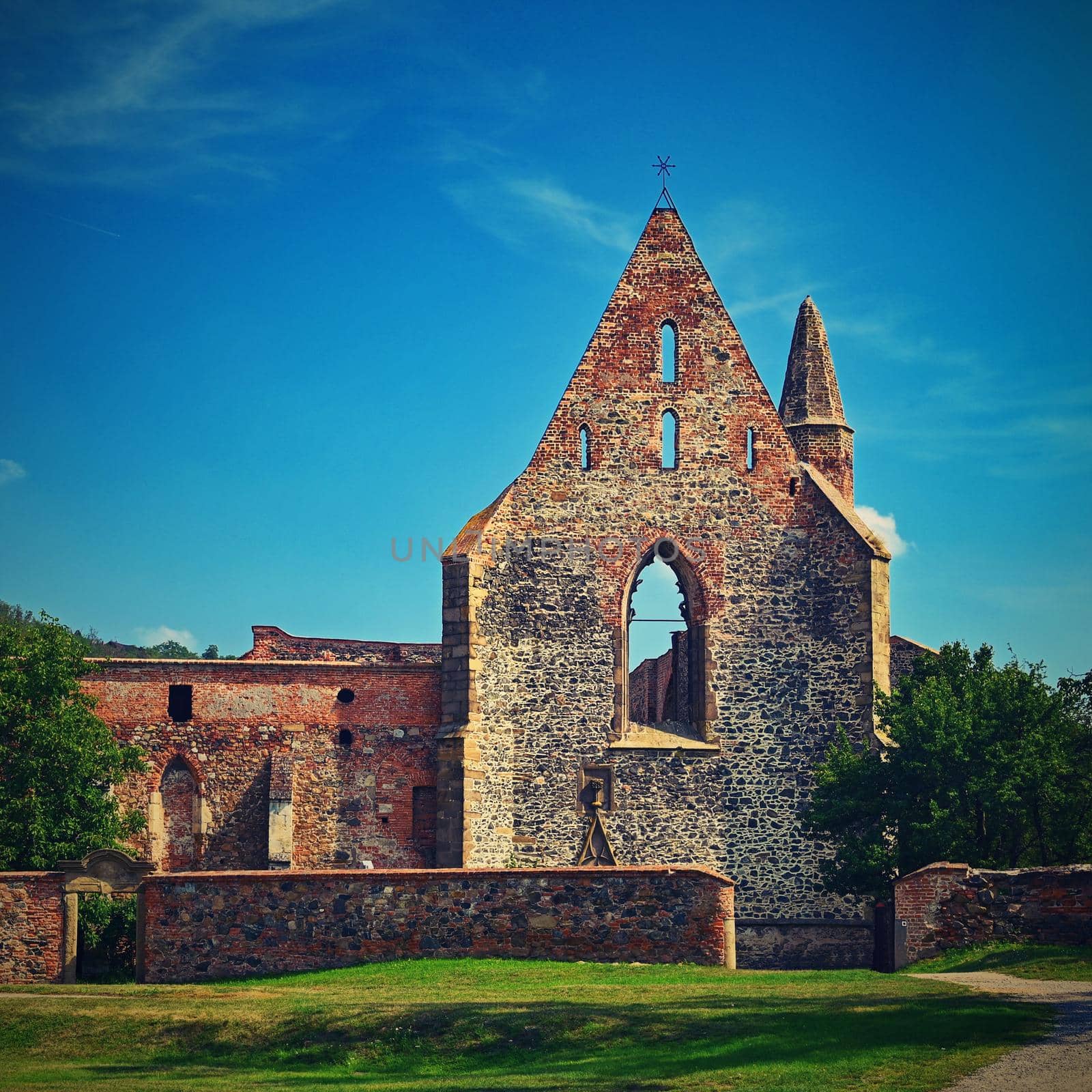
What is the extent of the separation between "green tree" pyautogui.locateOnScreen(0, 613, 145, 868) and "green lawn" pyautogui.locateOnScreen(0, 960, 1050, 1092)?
6766 millimetres

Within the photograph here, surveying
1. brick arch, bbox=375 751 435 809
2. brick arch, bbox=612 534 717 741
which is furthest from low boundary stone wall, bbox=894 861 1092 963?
brick arch, bbox=375 751 435 809

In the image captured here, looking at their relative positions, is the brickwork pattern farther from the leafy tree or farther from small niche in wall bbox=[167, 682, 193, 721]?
the leafy tree

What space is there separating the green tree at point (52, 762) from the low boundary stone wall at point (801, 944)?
40.2 feet

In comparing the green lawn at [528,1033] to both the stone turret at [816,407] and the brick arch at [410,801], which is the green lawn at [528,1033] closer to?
the brick arch at [410,801]

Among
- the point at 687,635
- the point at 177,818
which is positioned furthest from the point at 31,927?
the point at 687,635

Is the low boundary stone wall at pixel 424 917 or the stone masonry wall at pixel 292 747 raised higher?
the stone masonry wall at pixel 292 747

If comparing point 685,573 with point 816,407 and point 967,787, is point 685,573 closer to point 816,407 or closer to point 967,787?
point 816,407

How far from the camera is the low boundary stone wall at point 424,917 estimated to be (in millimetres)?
25984

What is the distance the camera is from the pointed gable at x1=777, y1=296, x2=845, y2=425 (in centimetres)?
3959

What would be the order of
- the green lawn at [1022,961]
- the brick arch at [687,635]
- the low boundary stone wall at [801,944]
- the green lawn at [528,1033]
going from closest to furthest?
the green lawn at [528,1033]
the green lawn at [1022,961]
the low boundary stone wall at [801,944]
the brick arch at [687,635]

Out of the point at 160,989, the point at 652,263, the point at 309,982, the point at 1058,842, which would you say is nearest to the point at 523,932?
the point at 309,982

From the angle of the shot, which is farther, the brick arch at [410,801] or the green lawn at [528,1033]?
the brick arch at [410,801]

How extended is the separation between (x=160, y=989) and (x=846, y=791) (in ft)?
41.2

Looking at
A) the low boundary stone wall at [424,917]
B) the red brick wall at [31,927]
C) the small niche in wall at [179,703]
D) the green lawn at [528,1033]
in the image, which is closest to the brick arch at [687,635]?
the low boundary stone wall at [424,917]
